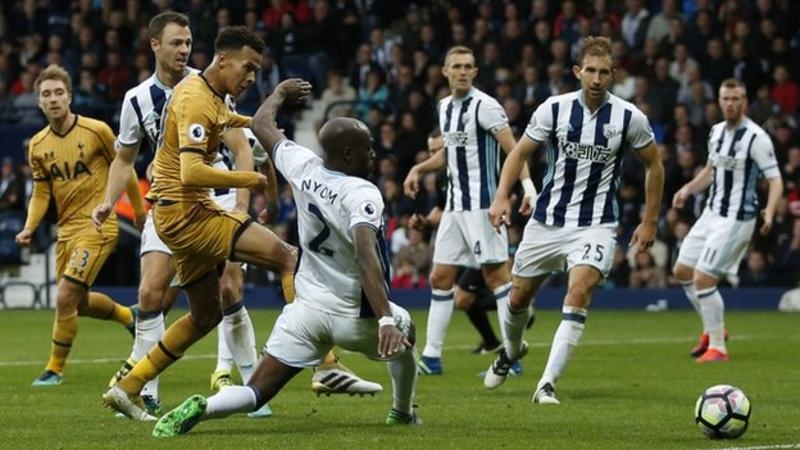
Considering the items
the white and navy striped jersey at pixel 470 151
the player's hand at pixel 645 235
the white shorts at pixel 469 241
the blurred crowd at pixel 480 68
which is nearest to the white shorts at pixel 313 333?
the player's hand at pixel 645 235

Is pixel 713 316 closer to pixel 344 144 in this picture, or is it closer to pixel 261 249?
pixel 261 249

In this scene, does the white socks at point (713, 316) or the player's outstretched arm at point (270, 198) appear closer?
the player's outstretched arm at point (270, 198)

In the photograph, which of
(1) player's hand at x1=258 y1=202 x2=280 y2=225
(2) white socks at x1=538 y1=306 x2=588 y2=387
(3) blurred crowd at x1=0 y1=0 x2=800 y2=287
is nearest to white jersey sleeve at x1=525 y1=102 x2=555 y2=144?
(2) white socks at x1=538 y1=306 x2=588 y2=387

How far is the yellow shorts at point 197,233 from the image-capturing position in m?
10.3

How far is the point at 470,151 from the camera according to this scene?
14820 millimetres

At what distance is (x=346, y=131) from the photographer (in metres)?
9.20

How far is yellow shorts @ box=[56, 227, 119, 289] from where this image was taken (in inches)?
527

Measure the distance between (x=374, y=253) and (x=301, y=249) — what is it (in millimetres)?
677

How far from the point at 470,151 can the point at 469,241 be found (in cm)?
79

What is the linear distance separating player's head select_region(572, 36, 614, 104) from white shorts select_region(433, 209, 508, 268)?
2.76 meters

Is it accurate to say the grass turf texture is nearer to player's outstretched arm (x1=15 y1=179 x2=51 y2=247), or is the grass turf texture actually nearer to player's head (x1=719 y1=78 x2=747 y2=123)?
player's outstretched arm (x1=15 y1=179 x2=51 y2=247)

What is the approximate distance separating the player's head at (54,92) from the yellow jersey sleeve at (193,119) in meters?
3.86

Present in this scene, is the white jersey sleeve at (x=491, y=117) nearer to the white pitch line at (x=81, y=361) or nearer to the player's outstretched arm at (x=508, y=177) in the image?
the player's outstretched arm at (x=508, y=177)

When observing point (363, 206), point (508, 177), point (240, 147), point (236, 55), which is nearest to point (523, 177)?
point (508, 177)
